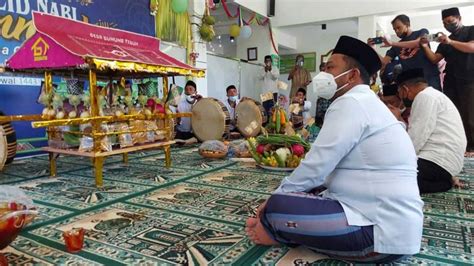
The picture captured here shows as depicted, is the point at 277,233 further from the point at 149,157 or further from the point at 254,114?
the point at 254,114

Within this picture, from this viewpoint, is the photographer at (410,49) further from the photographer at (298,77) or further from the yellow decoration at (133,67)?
the photographer at (298,77)

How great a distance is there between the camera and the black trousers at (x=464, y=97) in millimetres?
4035

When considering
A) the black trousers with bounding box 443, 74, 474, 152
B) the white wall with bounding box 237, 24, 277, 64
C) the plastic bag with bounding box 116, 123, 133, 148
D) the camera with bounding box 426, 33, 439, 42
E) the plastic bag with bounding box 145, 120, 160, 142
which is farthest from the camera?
the white wall with bounding box 237, 24, 277, 64

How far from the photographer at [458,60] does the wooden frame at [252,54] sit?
6.21 metres

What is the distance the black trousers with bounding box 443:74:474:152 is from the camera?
404 cm

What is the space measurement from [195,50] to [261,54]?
10.6ft

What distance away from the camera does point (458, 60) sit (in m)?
3.99

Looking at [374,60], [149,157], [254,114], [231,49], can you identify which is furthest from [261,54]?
[374,60]

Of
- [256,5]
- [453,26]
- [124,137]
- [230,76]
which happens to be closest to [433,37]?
[453,26]

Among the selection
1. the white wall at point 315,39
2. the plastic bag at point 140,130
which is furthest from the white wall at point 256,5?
the plastic bag at point 140,130

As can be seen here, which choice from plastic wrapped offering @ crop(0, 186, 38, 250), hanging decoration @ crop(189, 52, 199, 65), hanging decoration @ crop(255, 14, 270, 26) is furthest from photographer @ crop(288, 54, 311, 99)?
plastic wrapped offering @ crop(0, 186, 38, 250)

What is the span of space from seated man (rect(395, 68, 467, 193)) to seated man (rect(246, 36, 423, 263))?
127 cm

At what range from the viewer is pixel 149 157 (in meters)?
4.24

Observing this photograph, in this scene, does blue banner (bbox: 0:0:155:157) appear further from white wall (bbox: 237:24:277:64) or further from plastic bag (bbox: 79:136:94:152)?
white wall (bbox: 237:24:277:64)
